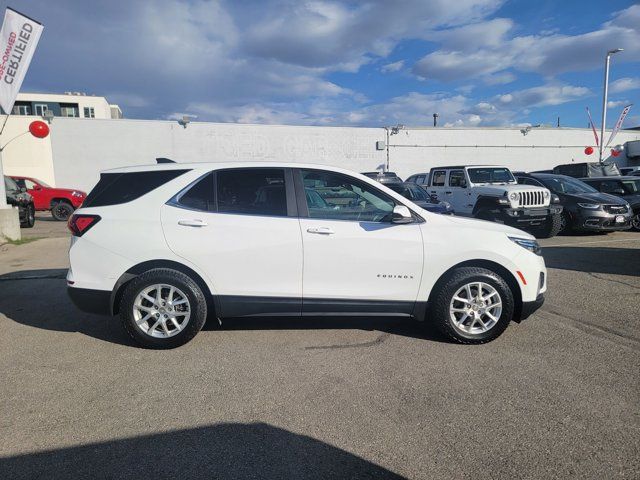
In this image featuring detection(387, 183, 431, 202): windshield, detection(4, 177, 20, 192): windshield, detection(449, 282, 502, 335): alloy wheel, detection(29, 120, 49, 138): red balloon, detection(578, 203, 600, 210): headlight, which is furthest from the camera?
detection(29, 120, 49, 138): red balloon

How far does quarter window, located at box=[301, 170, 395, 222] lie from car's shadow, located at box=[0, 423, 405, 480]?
2133 millimetres

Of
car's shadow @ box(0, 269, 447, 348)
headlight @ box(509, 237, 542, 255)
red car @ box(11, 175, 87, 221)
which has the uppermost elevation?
red car @ box(11, 175, 87, 221)

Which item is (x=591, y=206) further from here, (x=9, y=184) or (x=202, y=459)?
(x=9, y=184)

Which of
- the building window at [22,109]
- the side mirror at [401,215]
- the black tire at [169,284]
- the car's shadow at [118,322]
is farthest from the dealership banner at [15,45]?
the building window at [22,109]

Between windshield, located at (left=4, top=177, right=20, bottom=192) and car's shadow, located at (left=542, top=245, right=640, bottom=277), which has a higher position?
windshield, located at (left=4, top=177, right=20, bottom=192)

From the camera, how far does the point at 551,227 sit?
425 inches

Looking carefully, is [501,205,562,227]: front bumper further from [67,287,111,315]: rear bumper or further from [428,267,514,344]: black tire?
[67,287,111,315]: rear bumper

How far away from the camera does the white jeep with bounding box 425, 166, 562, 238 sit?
10469 mm

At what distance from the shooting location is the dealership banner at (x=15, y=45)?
995 cm

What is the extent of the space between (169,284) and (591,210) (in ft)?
35.2

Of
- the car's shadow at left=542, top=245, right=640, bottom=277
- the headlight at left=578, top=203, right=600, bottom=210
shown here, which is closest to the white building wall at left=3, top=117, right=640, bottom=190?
the headlight at left=578, top=203, right=600, bottom=210

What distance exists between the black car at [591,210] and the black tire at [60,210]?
17269 millimetres

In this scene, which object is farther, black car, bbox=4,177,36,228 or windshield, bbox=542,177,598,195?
black car, bbox=4,177,36,228

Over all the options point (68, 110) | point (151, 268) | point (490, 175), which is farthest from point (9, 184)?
point (68, 110)
